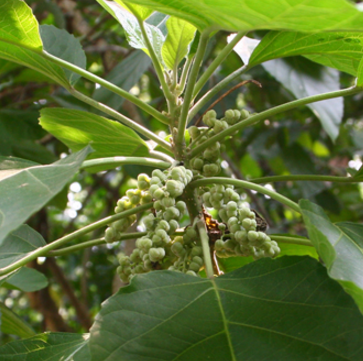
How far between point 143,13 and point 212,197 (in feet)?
1.05

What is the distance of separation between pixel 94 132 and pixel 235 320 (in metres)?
0.51

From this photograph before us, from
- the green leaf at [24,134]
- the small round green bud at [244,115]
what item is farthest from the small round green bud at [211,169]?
the green leaf at [24,134]

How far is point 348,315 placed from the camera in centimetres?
53

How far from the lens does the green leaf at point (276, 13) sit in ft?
1.46

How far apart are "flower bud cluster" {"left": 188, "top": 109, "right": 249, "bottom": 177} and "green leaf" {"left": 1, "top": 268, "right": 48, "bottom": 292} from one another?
2.22 ft

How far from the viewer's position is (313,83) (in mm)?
1529

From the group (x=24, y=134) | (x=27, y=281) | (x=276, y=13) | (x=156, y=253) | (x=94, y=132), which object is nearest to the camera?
(x=276, y=13)

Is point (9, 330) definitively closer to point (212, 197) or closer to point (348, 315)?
point (212, 197)

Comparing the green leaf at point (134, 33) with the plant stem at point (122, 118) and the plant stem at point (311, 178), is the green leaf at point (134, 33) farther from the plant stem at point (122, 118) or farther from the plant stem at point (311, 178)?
the plant stem at point (311, 178)

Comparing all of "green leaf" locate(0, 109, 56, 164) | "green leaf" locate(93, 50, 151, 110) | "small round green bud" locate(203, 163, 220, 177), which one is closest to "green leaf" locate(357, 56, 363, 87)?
"small round green bud" locate(203, 163, 220, 177)


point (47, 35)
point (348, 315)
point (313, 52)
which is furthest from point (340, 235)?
point (47, 35)

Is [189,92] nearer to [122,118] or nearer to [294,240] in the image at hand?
[122,118]

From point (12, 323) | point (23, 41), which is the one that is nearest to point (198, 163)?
point (23, 41)

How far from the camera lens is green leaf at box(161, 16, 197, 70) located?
0.75 m
